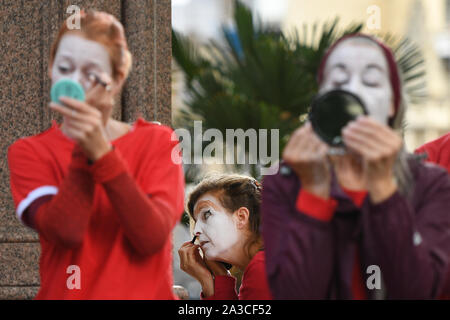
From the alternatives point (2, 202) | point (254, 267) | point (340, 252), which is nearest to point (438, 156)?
point (254, 267)

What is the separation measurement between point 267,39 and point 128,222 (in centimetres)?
708

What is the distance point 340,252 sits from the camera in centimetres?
262

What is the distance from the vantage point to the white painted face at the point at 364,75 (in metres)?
2.66

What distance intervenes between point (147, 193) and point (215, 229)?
4.44ft

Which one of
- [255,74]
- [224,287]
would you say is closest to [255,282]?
[224,287]

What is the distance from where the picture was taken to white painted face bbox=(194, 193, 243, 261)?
4.12 meters

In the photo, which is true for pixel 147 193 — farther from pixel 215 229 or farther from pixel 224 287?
pixel 224 287

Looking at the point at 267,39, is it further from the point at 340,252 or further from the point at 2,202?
the point at 340,252

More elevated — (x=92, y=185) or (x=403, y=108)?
(x=403, y=108)

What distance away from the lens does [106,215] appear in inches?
111

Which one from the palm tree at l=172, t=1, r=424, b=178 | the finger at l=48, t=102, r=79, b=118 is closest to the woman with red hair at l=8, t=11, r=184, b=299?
the finger at l=48, t=102, r=79, b=118

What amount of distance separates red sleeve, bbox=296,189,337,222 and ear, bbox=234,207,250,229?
63.5 inches

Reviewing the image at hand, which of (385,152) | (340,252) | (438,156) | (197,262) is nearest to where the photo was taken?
(385,152)

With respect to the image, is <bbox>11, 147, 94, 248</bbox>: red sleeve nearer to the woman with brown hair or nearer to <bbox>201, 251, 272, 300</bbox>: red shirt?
<bbox>201, 251, 272, 300</bbox>: red shirt
